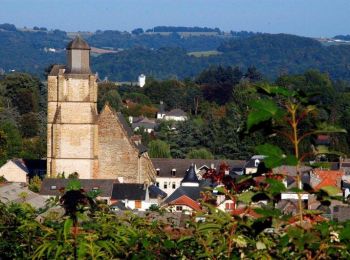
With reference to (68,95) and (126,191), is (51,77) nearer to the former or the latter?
(68,95)

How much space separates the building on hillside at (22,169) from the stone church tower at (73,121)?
12.4ft

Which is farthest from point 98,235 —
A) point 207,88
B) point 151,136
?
point 207,88

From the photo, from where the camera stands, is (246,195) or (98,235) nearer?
(246,195)

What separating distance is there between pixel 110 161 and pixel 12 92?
40558mm

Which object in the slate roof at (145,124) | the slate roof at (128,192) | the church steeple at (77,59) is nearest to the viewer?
the slate roof at (128,192)

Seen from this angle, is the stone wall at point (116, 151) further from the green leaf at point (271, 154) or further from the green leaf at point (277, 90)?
the green leaf at point (271, 154)

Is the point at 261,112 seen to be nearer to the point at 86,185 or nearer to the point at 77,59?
the point at 86,185

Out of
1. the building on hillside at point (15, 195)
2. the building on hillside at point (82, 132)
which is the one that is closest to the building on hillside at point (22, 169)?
the building on hillside at point (82, 132)

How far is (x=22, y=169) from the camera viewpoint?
135ft

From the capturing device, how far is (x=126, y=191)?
33.4 meters

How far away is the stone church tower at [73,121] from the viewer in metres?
36.4

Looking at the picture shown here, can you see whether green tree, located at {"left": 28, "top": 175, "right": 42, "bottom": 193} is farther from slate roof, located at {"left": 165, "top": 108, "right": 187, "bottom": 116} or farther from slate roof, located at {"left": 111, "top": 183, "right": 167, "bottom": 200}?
slate roof, located at {"left": 165, "top": 108, "right": 187, "bottom": 116}

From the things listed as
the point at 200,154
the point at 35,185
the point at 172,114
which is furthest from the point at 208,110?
the point at 35,185

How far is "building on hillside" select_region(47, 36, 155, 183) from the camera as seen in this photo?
120 feet
